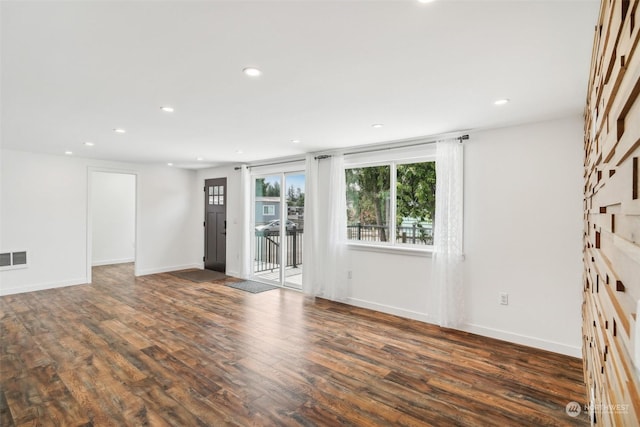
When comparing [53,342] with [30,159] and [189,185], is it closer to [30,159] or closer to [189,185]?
[30,159]

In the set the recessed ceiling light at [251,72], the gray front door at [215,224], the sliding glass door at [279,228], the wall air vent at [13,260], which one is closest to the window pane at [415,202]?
the sliding glass door at [279,228]

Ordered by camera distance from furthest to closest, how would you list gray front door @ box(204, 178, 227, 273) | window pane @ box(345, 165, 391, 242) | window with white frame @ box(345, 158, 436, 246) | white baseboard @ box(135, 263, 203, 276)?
1. gray front door @ box(204, 178, 227, 273)
2. white baseboard @ box(135, 263, 203, 276)
3. window pane @ box(345, 165, 391, 242)
4. window with white frame @ box(345, 158, 436, 246)

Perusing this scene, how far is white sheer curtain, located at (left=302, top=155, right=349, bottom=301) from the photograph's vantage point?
15.7 ft

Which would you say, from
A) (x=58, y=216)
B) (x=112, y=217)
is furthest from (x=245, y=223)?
(x=112, y=217)

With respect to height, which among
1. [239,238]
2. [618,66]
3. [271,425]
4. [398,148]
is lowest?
[271,425]

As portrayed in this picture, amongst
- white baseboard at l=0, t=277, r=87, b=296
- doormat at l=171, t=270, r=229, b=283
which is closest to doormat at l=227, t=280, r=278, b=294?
doormat at l=171, t=270, r=229, b=283

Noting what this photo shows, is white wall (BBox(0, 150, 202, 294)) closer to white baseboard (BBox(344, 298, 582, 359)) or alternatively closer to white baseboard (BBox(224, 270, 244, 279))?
white baseboard (BBox(224, 270, 244, 279))

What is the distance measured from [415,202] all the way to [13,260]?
635 centimetres

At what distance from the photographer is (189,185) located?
7531 mm

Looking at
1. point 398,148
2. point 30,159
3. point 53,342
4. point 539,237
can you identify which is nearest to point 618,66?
point 539,237

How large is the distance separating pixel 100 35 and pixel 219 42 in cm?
62

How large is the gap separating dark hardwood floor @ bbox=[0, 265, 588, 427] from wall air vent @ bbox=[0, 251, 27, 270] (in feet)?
3.51

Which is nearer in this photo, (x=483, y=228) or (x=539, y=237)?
(x=539, y=237)

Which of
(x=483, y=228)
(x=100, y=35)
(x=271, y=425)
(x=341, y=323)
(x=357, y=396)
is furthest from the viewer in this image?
(x=341, y=323)
